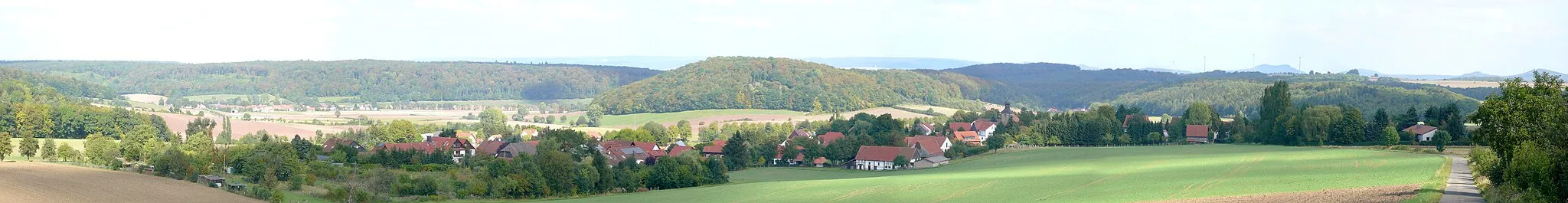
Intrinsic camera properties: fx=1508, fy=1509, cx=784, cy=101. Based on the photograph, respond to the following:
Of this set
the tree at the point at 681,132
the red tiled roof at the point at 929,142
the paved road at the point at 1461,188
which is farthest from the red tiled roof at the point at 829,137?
the paved road at the point at 1461,188

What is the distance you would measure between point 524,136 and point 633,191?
4719 centimetres

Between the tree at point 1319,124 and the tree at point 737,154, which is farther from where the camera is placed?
the tree at point 737,154

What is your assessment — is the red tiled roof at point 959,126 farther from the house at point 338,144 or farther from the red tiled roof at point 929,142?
the house at point 338,144

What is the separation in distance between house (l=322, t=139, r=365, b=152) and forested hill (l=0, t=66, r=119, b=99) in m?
80.1

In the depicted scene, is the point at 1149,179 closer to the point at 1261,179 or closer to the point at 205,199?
the point at 1261,179

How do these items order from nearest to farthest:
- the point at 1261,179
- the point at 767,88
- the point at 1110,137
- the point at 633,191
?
the point at 1261,179
the point at 633,191
the point at 1110,137
the point at 767,88

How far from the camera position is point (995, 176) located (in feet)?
193

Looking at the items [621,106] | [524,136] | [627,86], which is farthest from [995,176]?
→ [627,86]

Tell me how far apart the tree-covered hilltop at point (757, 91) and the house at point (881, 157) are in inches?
3067

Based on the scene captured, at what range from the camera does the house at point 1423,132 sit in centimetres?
7944

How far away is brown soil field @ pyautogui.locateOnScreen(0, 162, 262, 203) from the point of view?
5303 centimetres

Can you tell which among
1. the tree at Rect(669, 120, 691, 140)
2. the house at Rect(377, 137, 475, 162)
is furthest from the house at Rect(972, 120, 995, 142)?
the house at Rect(377, 137, 475, 162)

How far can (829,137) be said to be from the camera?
97938 mm

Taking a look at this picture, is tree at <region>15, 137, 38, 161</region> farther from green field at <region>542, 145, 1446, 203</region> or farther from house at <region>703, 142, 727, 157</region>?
green field at <region>542, 145, 1446, 203</region>
